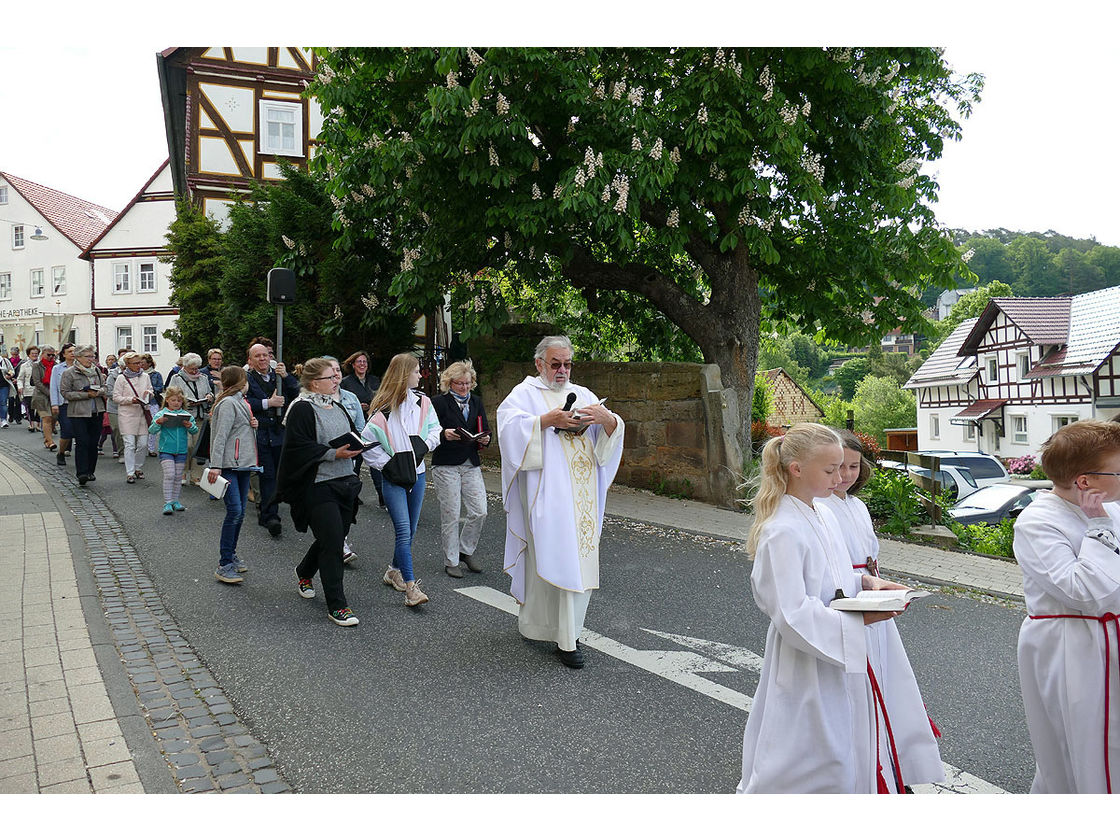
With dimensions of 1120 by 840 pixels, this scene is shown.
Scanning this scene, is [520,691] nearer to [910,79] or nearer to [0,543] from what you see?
[0,543]

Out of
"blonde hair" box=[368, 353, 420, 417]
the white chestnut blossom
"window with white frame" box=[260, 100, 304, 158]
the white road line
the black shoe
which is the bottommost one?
the white road line

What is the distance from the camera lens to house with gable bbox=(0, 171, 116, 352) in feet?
129

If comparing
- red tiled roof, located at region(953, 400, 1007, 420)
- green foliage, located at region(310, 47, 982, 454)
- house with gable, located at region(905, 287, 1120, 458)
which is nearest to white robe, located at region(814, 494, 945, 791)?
green foliage, located at region(310, 47, 982, 454)

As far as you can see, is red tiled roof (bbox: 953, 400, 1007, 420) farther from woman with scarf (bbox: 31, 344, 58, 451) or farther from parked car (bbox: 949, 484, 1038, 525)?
woman with scarf (bbox: 31, 344, 58, 451)

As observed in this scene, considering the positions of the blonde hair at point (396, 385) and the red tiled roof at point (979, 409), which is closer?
the blonde hair at point (396, 385)

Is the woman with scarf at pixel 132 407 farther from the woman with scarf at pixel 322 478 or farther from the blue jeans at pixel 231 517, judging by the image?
the woman with scarf at pixel 322 478

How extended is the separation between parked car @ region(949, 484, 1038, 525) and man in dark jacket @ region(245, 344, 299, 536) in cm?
1031

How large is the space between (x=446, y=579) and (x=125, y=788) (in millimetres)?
4017

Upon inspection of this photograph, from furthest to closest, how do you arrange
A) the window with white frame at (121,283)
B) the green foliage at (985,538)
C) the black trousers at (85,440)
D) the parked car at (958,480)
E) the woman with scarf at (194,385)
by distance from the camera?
the window with white frame at (121,283) → the parked car at (958,480) → the black trousers at (85,440) → the woman with scarf at (194,385) → the green foliage at (985,538)

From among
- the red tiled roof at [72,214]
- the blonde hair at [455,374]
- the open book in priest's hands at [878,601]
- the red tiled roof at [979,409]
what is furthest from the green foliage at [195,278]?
the red tiled roof at [979,409]

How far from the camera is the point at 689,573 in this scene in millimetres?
7922

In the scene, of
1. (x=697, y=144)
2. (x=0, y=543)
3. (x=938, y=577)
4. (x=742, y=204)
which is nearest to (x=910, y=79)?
(x=742, y=204)

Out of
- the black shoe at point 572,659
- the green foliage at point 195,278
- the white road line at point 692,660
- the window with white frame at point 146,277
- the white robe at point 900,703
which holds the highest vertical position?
the window with white frame at point 146,277

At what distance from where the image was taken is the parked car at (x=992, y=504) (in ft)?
47.0
